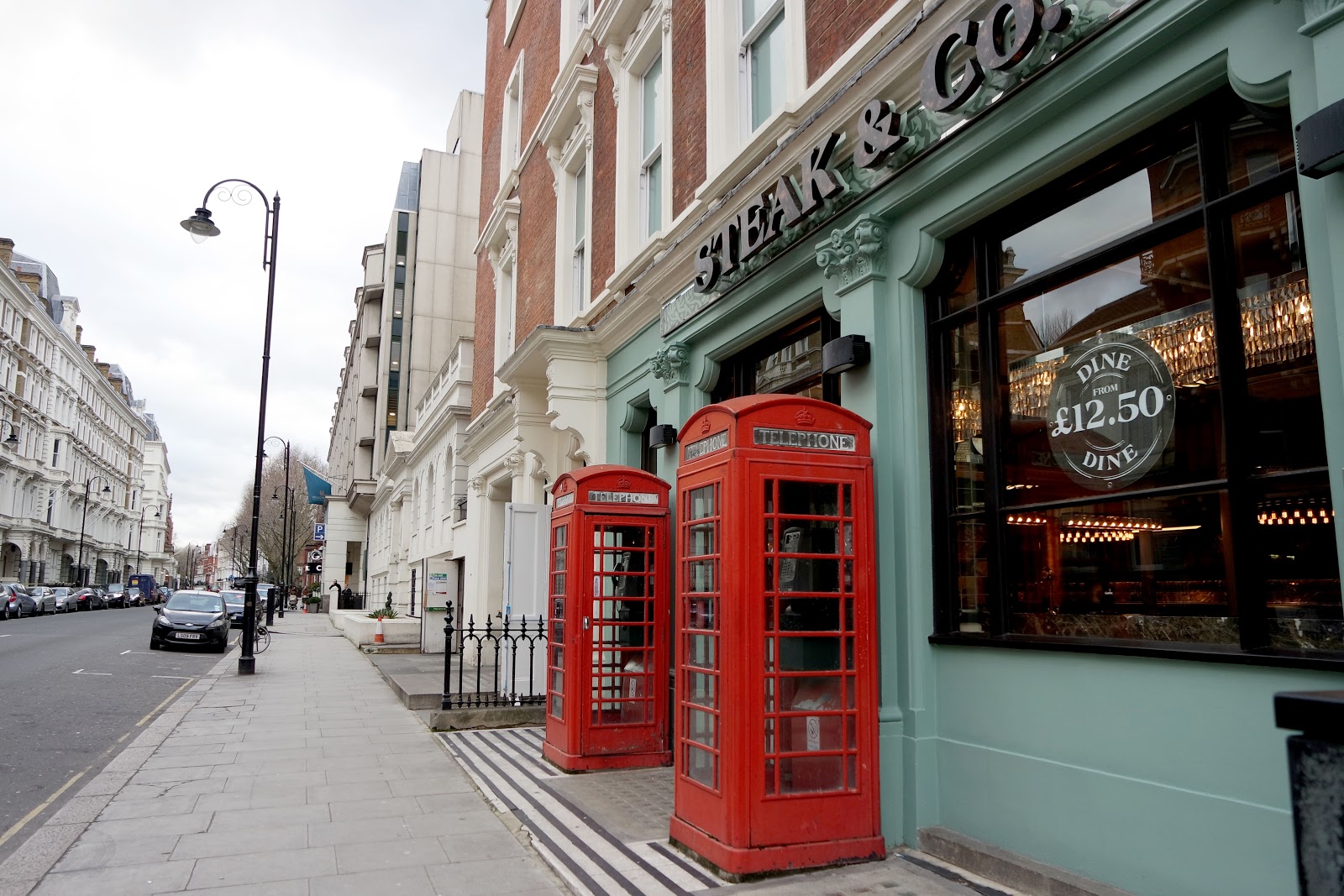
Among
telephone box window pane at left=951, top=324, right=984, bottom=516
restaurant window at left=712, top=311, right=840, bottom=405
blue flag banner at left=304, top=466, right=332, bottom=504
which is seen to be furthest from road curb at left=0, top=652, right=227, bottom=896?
blue flag banner at left=304, top=466, right=332, bottom=504

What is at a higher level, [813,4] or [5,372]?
[5,372]

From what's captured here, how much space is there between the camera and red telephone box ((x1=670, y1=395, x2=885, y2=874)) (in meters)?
5.22

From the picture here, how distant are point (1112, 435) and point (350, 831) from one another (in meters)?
5.50

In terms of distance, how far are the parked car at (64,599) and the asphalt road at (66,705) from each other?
27600 millimetres

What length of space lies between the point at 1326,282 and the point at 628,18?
9.87 metres

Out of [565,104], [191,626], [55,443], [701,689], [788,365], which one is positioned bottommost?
[191,626]

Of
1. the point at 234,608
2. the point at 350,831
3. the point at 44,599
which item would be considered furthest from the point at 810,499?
the point at 44,599

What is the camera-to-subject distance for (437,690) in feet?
41.6

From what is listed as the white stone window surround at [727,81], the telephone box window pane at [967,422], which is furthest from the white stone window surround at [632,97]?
the telephone box window pane at [967,422]

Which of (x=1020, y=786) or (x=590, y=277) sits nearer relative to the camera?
(x=1020, y=786)

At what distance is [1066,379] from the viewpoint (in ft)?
16.2

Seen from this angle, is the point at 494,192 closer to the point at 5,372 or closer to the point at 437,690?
the point at 437,690

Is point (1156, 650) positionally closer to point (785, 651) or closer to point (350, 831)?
point (785, 651)

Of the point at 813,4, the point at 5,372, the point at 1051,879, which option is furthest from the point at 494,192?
the point at 5,372
